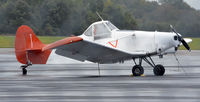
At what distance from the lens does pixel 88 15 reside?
113ft

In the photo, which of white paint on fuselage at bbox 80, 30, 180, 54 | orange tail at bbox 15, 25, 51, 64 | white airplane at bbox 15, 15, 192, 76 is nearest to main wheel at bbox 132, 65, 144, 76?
white airplane at bbox 15, 15, 192, 76

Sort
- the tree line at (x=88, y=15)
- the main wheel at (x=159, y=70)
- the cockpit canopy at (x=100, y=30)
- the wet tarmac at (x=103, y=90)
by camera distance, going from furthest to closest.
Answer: the tree line at (x=88, y=15), the cockpit canopy at (x=100, y=30), the main wheel at (x=159, y=70), the wet tarmac at (x=103, y=90)

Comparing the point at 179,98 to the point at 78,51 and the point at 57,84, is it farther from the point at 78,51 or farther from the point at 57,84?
the point at 78,51

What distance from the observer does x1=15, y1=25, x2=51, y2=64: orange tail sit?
19.8m

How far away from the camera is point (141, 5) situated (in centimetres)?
3716

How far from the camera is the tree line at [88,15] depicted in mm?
32438

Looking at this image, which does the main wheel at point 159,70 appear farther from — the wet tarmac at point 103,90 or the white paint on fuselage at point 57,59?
the white paint on fuselage at point 57,59

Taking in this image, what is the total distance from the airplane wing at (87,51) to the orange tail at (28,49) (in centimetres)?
87

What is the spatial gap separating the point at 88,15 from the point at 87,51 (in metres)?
15.9

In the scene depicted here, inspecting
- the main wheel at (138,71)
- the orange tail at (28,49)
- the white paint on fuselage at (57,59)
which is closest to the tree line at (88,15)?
the orange tail at (28,49)

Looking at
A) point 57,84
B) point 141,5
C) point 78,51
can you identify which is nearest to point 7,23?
point 141,5

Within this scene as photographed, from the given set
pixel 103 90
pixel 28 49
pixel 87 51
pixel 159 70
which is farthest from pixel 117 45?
pixel 103 90

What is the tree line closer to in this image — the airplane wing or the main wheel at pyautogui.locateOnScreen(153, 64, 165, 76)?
the airplane wing

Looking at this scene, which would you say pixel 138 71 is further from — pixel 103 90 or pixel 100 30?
pixel 103 90
